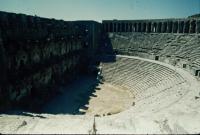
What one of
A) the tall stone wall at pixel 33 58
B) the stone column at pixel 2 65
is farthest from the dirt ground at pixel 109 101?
the stone column at pixel 2 65

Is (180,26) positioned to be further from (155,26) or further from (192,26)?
(155,26)

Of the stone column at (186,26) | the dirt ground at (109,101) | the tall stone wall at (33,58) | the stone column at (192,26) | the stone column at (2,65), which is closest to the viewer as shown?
the stone column at (2,65)

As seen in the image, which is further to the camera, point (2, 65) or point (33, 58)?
point (33, 58)

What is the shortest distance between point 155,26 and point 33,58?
2323 centimetres

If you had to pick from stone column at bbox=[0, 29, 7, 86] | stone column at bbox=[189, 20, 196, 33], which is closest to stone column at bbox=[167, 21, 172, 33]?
stone column at bbox=[189, 20, 196, 33]

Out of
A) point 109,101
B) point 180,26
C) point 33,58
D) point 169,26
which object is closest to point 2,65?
point 33,58

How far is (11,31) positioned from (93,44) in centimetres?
2134

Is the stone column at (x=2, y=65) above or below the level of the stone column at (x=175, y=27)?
below

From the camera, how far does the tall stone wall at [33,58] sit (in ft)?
54.9

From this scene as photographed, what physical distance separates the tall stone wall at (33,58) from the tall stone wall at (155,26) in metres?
10.5

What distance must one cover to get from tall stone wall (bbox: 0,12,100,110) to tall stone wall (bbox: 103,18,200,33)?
10.5m

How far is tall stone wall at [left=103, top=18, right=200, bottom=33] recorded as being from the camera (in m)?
31.8

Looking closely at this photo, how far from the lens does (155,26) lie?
1447 inches

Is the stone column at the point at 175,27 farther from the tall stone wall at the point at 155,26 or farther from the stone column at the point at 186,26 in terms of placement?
the stone column at the point at 186,26
